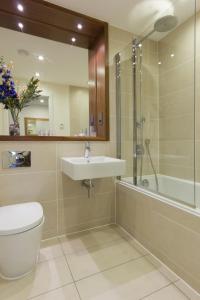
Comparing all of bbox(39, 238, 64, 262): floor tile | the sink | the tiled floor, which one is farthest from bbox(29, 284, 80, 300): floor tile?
the sink

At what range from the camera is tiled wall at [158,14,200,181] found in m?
1.96

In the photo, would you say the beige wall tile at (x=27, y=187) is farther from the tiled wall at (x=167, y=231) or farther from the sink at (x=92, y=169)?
Result: the tiled wall at (x=167, y=231)

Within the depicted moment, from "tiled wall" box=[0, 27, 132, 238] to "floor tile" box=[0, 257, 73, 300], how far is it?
1.40 ft

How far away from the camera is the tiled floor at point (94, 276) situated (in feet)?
3.70

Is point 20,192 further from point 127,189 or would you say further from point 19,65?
point 19,65

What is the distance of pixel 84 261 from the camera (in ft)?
4.72

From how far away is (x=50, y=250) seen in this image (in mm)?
1591

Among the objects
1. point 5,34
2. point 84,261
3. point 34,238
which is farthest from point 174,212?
point 5,34

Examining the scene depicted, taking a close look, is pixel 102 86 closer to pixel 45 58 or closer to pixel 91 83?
pixel 91 83

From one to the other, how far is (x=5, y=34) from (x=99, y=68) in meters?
1.08

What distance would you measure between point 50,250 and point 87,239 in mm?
367

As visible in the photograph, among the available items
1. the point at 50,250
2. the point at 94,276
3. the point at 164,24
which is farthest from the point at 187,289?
Result: the point at 164,24

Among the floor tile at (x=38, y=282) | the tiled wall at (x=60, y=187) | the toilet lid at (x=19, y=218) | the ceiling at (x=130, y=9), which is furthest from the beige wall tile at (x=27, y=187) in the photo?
the ceiling at (x=130, y=9)

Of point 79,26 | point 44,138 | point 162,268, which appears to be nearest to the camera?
point 162,268
